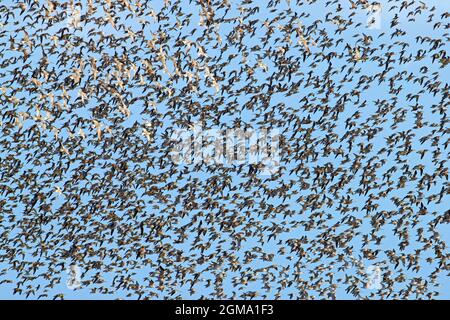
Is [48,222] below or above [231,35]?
below

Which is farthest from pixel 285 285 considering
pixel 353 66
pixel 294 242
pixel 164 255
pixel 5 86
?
pixel 5 86

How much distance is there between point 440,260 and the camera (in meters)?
39.6

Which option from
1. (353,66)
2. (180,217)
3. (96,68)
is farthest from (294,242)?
(96,68)

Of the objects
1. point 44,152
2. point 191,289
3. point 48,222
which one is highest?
point 44,152

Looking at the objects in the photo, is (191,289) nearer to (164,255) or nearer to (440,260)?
(164,255)

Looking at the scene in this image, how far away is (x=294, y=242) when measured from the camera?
1660 inches

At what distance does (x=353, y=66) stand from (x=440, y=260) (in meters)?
9.97

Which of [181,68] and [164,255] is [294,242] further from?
[181,68]

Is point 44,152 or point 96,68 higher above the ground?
point 96,68

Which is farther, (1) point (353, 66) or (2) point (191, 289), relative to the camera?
(1) point (353, 66)

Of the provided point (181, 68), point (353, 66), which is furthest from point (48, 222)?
point (353, 66)

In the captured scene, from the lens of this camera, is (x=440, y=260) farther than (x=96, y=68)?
No

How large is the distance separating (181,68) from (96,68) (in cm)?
386

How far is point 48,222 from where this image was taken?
41719 millimetres
